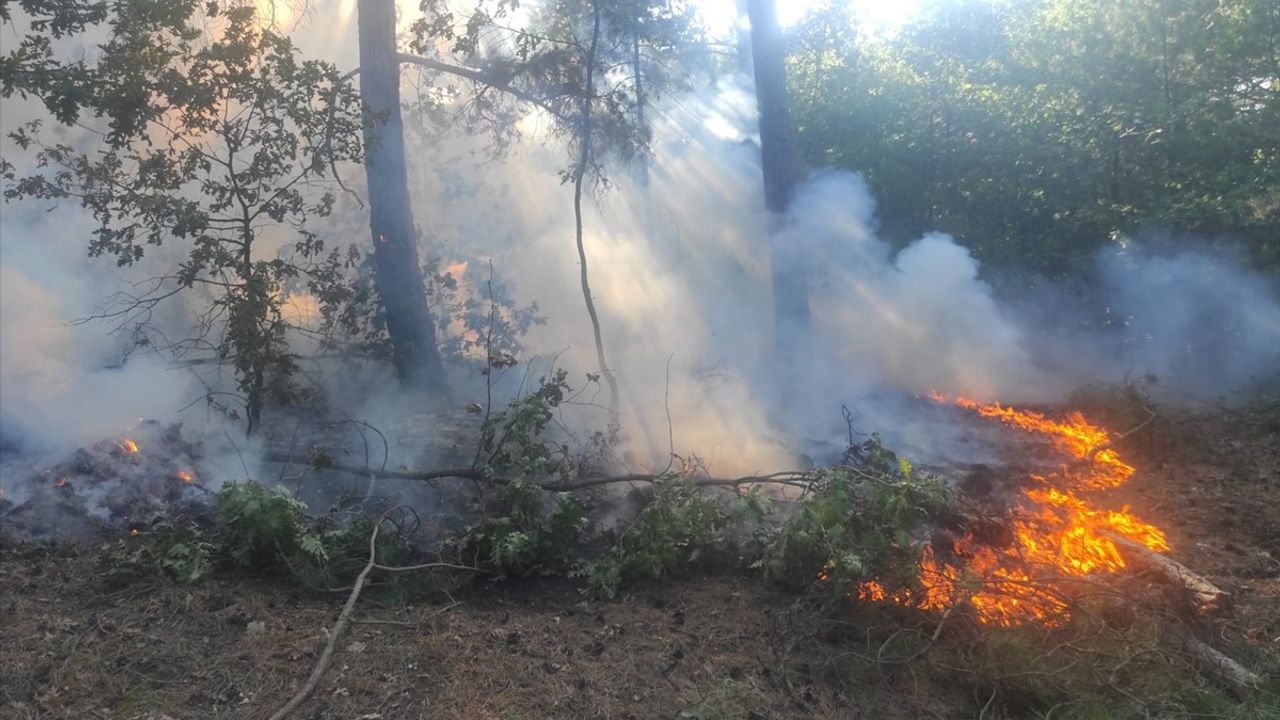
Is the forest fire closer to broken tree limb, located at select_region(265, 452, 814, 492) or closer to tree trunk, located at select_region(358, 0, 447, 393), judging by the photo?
broken tree limb, located at select_region(265, 452, 814, 492)

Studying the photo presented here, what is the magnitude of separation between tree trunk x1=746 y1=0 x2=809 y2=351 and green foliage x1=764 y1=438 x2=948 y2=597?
242 inches

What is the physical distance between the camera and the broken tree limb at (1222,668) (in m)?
4.30

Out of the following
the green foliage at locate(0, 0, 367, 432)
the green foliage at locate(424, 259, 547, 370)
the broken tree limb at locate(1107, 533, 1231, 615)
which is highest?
the green foliage at locate(424, 259, 547, 370)

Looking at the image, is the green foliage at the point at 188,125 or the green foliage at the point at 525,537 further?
the green foliage at the point at 188,125

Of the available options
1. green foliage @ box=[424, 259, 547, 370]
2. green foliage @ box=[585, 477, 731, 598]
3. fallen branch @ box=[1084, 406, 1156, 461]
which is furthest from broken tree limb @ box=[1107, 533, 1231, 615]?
green foliage @ box=[424, 259, 547, 370]

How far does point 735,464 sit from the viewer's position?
7.87 meters

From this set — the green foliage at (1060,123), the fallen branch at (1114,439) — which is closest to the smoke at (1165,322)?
the green foliage at (1060,123)

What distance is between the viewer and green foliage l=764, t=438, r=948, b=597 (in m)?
4.99

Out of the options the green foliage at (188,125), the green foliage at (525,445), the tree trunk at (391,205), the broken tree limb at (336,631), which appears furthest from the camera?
the tree trunk at (391,205)

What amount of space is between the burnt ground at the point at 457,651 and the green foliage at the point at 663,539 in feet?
0.44

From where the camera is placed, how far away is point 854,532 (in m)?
5.30

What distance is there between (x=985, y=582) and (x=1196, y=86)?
923 cm

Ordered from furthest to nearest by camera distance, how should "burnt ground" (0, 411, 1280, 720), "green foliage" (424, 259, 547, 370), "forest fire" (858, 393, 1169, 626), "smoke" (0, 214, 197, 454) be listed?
"green foliage" (424, 259, 547, 370) → "smoke" (0, 214, 197, 454) → "forest fire" (858, 393, 1169, 626) → "burnt ground" (0, 411, 1280, 720)

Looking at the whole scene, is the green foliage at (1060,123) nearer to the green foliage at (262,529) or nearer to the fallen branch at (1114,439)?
the fallen branch at (1114,439)
